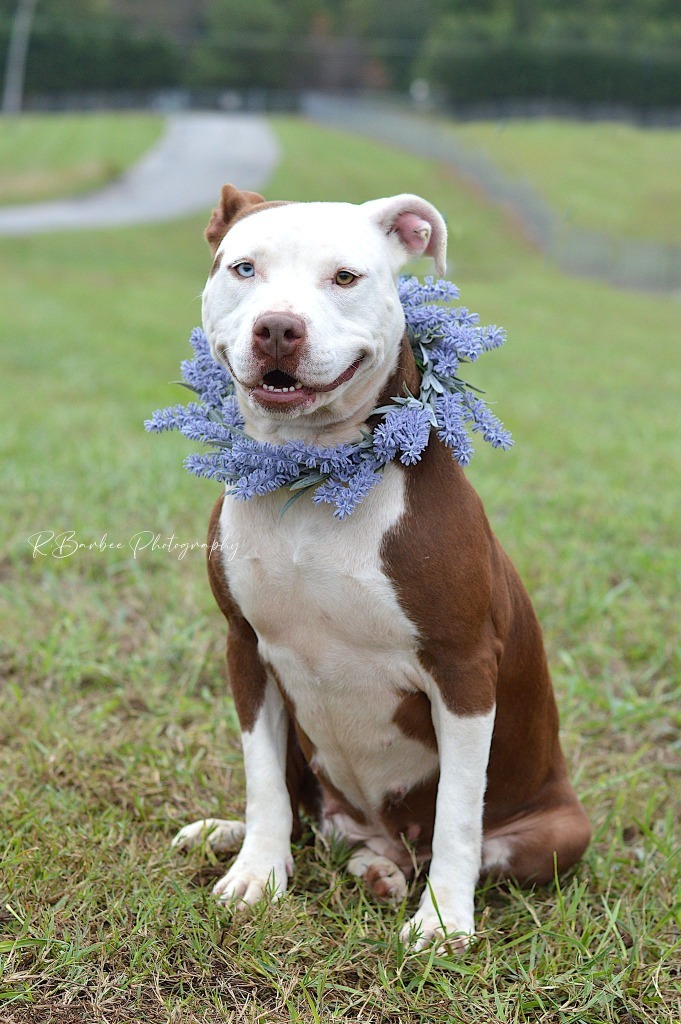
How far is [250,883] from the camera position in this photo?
2.29m

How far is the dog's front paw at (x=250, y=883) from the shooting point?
2.25 meters

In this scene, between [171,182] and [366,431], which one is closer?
[366,431]

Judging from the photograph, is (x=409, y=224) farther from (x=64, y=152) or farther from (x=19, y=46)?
(x=19, y=46)

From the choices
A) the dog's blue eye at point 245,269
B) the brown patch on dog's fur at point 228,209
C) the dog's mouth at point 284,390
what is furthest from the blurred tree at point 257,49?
the dog's mouth at point 284,390

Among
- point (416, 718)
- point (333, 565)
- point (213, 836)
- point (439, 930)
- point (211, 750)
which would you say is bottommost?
point (211, 750)

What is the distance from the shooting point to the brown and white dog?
2.04 m

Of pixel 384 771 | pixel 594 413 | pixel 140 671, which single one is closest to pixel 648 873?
pixel 384 771

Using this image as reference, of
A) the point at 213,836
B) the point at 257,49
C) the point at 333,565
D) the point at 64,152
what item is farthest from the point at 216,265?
the point at 257,49

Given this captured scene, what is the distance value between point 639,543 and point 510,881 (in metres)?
2.61

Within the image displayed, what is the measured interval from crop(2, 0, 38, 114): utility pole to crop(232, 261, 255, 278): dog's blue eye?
42.2 m

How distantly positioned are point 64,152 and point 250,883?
26.8 metres

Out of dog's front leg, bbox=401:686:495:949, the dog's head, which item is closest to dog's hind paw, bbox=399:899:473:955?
dog's front leg, bbox=401:686:495:949

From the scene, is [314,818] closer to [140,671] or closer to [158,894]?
[158,894]

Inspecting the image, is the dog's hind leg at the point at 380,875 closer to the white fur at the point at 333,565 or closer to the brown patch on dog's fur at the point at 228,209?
the white fur at the point at 333,565
